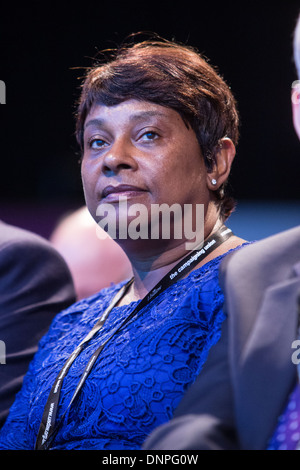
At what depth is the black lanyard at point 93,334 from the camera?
1.51 m

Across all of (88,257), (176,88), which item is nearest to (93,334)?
(176,88)

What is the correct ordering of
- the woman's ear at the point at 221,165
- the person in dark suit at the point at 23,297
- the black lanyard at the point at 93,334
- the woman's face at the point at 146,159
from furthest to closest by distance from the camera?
1. the person in dark suit at the point at 23,297
2. the woman's ear at the point at 221,165
3. the woman's face at the point at 146,159
4. the black lanyard at the point at 93,334

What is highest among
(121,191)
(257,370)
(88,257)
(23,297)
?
(121,191)

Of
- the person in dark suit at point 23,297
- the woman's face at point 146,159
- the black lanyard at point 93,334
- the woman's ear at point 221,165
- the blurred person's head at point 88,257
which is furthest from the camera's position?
Answer: the blurred person's head at point 88,257

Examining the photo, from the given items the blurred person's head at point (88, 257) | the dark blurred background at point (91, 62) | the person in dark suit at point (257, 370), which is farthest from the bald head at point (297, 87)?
the blurred person's head at point (88, 257)

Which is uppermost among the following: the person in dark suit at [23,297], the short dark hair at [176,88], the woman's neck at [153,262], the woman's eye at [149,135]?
the short dark hair at [176,88]

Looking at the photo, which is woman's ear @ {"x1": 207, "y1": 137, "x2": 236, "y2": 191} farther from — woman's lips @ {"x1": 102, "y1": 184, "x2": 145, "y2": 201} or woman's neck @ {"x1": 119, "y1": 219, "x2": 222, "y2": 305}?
woman's lips @ {"x1": 102, "y1": 184, "x2": 145, "y2": 201}

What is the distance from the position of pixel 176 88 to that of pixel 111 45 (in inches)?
74.2

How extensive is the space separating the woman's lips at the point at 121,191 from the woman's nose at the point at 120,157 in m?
0.05

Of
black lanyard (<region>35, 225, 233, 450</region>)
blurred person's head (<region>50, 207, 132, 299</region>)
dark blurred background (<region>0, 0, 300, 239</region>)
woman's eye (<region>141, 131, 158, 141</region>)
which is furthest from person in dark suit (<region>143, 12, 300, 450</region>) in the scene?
blurred person's head (<region>50, 207, 132, 299</region>)

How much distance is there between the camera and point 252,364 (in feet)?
3.21

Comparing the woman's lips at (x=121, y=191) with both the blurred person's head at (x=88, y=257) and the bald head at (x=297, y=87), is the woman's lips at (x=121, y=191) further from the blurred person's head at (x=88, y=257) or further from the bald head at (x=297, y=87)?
the blurred person's head at (x=88, y=257)

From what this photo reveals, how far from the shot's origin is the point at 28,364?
2.00 meters

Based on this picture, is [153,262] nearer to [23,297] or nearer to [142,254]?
[142,254]
